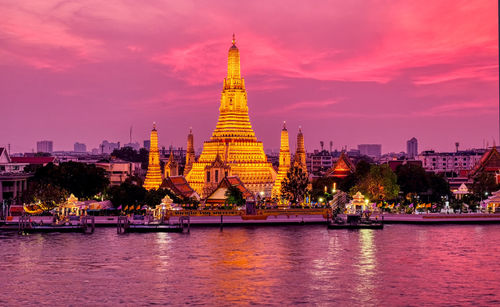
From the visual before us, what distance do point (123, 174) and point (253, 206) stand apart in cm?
8540

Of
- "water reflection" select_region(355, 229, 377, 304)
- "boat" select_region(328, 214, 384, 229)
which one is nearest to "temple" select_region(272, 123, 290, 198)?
"boat" select_region(328, 214, 384, 229)

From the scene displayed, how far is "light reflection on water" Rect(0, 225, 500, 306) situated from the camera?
4044cm

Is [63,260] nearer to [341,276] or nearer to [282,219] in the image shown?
[341,276]

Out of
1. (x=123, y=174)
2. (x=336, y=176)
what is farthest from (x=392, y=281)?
(x=123, y=174)

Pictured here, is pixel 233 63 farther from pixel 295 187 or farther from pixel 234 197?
pixel 295 187

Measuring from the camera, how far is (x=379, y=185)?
8838cm

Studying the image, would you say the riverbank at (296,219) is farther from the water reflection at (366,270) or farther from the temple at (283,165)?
the temple at (283,165)

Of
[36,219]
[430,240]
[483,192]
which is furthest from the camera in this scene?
[483,192]

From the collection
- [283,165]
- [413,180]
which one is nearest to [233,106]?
[283,165]

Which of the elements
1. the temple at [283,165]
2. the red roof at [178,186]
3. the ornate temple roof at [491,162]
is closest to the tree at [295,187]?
the red roof at [178,186]

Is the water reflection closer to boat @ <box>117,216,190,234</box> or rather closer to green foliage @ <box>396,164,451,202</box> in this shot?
boat @ <box>117,216,190,234</box>

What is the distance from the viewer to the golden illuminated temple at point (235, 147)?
10369 cm

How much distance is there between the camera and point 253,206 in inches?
3068

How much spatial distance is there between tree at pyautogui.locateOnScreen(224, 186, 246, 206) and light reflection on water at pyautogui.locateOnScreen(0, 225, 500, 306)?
17.4 meters
